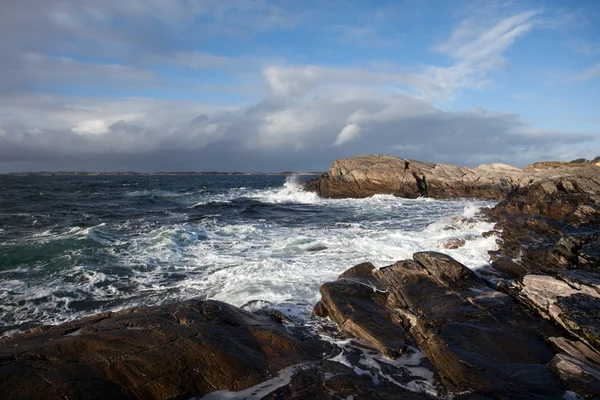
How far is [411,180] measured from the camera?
40.1 meters

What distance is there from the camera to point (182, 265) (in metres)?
14.1

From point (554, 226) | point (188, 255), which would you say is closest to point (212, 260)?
point (188, 255)

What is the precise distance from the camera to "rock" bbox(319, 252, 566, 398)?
569 cm

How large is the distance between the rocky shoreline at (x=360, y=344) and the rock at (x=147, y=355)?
0.7 inches

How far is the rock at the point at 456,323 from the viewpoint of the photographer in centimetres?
569

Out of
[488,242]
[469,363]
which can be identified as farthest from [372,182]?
[469,363]

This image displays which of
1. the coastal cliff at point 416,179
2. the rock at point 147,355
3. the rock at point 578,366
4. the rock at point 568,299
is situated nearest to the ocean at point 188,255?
the rock at point 147,355

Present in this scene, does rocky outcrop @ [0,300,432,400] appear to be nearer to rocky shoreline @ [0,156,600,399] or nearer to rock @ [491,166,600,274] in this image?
rocky shoreline @ [0,156,600,399]

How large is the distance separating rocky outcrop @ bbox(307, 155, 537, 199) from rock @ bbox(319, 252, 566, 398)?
102 ft

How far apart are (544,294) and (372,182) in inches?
1327

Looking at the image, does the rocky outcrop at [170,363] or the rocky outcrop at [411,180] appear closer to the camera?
the rocky outcrop at [170,363]

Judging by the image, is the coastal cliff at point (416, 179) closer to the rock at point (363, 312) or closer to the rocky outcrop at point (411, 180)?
the rocky outcrop at point (411, 180)

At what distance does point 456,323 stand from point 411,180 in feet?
113

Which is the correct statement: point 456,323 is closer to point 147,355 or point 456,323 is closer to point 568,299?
point 568,299
